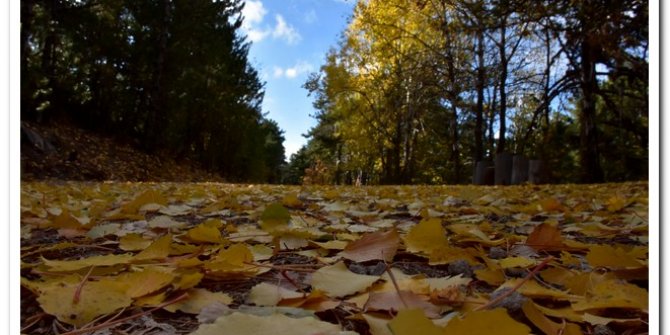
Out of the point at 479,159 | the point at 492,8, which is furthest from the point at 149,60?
the point at 492,8

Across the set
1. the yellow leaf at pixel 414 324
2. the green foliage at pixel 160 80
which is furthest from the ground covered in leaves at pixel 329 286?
the green foliage at pixel 160 80

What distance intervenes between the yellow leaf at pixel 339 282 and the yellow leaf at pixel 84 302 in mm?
178

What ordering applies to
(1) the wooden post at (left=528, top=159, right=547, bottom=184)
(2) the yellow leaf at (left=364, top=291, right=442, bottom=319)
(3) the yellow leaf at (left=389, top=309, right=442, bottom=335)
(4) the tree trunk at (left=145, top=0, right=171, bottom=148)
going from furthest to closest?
(4) the tree trunk at (left=145, top=0, right=171, bottom=148) < (1) the wooden post at (left=528, top=159, right=547, bottom=184) < (2) the yellow leaf at (left=364, top=291, right=442, bottom=319) < (3) the yellow leaf at (left=389, top=309, right=442, bottom=335)

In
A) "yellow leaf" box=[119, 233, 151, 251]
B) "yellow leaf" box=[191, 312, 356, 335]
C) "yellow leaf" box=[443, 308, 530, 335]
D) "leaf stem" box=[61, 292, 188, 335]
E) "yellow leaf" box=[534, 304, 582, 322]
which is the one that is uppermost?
"yellow leaf" box=[443, 308, 530, 335]

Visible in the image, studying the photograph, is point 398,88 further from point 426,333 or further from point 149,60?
point 426,333

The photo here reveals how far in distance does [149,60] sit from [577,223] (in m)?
7.12

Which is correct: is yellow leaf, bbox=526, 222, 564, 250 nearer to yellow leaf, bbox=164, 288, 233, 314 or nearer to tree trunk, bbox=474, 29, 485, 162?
yellow leaf, bbox=164, 288, 233, 314

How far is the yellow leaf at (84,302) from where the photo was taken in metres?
0.35

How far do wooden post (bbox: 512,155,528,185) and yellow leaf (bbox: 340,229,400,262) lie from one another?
555 cm

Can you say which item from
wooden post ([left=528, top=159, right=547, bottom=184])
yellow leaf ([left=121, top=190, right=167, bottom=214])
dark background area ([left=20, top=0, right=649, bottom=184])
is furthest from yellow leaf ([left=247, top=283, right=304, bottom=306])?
wooden post ([left=528, top=159, right=547, bottom=184])

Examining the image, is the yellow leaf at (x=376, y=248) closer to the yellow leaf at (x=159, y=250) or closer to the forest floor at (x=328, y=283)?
the forest floor at (x=328, y=283)

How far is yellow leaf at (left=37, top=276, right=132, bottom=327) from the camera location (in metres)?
0.35

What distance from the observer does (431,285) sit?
0.44 m

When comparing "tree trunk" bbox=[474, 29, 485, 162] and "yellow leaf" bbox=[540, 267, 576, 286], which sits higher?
"tree trunk" bbox=[474, 29, 485, 162]
